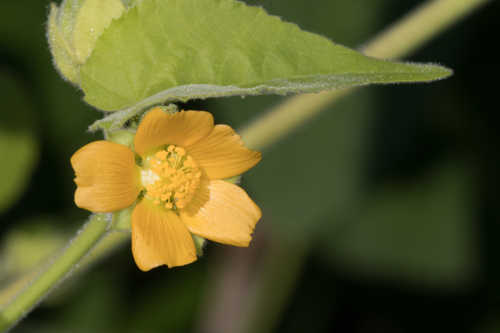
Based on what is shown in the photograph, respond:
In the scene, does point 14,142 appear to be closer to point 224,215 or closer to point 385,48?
point 224,215

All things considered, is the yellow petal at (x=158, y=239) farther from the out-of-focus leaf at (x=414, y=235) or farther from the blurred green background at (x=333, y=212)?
the out-of-focus leaf at (x=414, y=235)

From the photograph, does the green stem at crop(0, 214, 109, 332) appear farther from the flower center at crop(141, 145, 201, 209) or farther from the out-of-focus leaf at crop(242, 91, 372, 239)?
the out-of-focus leaf at crop(242, 91, 372, 239)

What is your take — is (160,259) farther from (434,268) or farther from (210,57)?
(434,268)

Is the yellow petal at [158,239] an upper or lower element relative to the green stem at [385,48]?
lower

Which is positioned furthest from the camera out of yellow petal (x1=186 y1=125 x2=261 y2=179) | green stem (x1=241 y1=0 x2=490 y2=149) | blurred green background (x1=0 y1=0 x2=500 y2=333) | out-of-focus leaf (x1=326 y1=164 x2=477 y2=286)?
out-of-focus leaf (x1=326 y1=164 x2=477 y2=286)

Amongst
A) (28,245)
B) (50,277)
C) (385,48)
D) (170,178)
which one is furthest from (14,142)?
(385,48)

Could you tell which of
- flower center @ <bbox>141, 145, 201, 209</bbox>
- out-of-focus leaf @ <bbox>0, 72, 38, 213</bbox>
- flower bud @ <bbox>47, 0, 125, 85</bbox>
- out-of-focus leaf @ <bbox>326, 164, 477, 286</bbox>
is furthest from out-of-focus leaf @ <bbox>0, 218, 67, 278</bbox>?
out-of-focus leaf @ <bbox>326, 164, 477, 286</bbox>

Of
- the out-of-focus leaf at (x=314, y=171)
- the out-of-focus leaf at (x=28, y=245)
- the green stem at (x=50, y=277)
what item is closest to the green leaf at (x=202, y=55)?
the green stem at (x=50, y=277)
